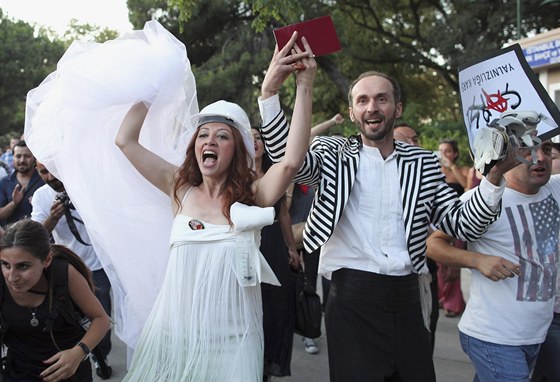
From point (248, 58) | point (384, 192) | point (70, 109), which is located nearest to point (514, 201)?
point (384, 192)

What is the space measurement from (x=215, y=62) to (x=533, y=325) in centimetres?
1400

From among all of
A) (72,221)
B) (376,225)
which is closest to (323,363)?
(72,221)

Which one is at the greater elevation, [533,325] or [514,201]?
[514,201]

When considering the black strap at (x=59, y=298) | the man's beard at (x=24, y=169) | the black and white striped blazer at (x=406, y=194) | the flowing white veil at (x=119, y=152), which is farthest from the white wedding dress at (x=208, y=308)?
the man's beard at (x=24, y=169)

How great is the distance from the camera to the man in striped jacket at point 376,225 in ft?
8.94

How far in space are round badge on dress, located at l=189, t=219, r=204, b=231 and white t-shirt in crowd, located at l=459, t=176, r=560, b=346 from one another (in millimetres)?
1333

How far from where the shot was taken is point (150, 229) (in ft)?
Answer: 9.80

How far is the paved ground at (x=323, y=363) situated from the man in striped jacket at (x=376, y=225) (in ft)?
7.97

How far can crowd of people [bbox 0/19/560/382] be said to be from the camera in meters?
2.59

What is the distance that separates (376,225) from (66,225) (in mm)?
3083

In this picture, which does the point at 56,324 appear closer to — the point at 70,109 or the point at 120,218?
the point at 120,218

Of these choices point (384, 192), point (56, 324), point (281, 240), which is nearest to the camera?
point (384, 192)

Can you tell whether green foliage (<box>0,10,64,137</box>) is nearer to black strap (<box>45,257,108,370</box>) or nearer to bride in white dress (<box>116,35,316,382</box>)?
black strap (<box>45,257,108,370</box>)

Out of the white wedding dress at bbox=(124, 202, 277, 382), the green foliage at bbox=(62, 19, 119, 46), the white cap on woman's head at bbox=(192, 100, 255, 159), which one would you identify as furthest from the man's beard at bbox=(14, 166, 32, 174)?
the green foliage at bbox=(62, 19, 119, 46)
